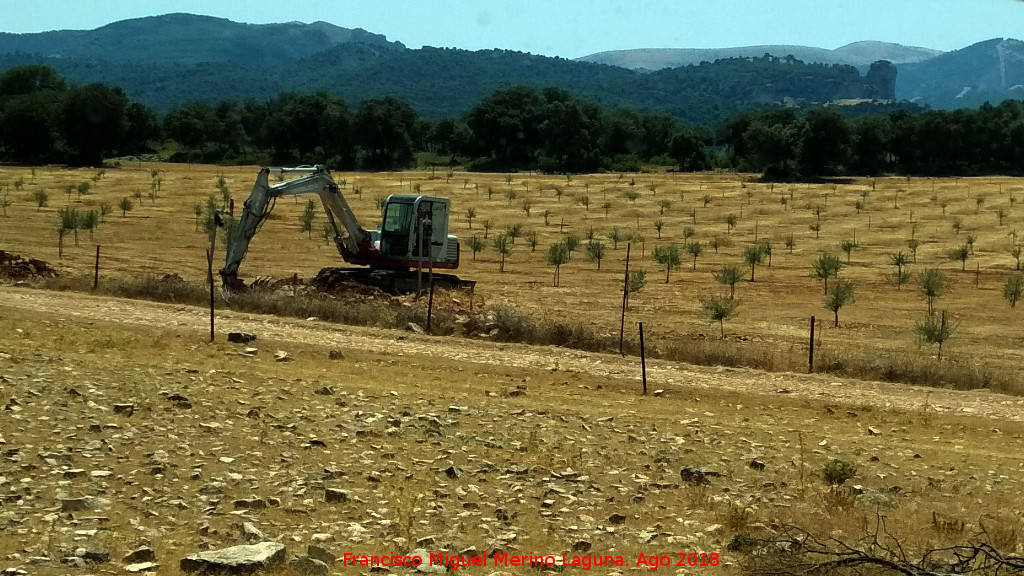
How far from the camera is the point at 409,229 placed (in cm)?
3030

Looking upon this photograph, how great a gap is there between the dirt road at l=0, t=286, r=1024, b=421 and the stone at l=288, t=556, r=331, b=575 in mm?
9920

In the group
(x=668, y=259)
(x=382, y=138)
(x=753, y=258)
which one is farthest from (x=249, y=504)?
(x=382, y=138)

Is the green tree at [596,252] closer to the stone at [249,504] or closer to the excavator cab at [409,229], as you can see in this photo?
the excavator cab at [409,229]

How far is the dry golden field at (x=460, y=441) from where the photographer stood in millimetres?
9703

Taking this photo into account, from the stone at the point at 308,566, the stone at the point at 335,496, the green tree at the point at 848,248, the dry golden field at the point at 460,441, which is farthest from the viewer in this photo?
the green tree at the point at 848,248

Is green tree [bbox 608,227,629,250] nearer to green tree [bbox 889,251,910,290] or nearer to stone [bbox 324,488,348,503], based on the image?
green tree [bbox 889,251,910,290]

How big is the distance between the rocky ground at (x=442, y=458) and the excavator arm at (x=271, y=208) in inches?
320

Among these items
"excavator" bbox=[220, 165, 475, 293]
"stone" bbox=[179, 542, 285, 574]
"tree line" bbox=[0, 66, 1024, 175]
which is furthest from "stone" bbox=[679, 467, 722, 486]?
"tree line" bbox=[0, 66, 1024, 175]

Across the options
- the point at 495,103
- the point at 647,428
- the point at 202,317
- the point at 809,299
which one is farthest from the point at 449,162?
the point at 647,428

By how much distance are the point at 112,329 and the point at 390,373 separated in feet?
19.6

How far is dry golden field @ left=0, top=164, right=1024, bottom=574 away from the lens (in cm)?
970

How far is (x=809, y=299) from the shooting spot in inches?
1335

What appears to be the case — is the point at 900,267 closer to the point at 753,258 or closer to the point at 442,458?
the point at 753,258

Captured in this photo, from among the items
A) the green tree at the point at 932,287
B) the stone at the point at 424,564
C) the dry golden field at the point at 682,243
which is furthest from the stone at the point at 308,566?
the green tree at the point at 932,287
